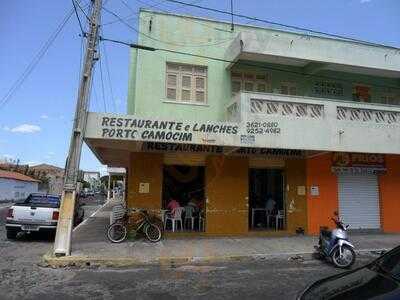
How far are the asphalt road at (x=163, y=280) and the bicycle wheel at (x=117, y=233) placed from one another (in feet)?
8.66

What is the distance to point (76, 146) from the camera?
13.5 metres

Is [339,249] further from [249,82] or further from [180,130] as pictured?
[249,82]

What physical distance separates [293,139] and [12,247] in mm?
9956

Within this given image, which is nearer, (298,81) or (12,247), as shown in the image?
(12,247)

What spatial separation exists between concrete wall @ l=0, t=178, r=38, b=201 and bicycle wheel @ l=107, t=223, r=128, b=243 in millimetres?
40486

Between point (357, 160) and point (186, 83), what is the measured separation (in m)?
7.79

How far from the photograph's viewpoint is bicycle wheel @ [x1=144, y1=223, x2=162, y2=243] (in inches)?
617

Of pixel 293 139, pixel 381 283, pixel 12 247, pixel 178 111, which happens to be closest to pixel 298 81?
pixel 293 139

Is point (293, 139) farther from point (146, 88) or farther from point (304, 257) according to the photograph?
point (146, 88)

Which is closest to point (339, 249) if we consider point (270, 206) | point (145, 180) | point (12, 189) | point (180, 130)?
point (180, 130)

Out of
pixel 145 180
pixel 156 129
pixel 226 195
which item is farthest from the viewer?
pixel 226 195

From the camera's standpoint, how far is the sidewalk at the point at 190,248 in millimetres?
12461

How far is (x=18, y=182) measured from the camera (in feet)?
187

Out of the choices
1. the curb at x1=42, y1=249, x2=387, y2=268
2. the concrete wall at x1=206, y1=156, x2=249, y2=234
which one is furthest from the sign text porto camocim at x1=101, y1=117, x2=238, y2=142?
the curb at x1=42, y1=249, x2=387, y2=268
